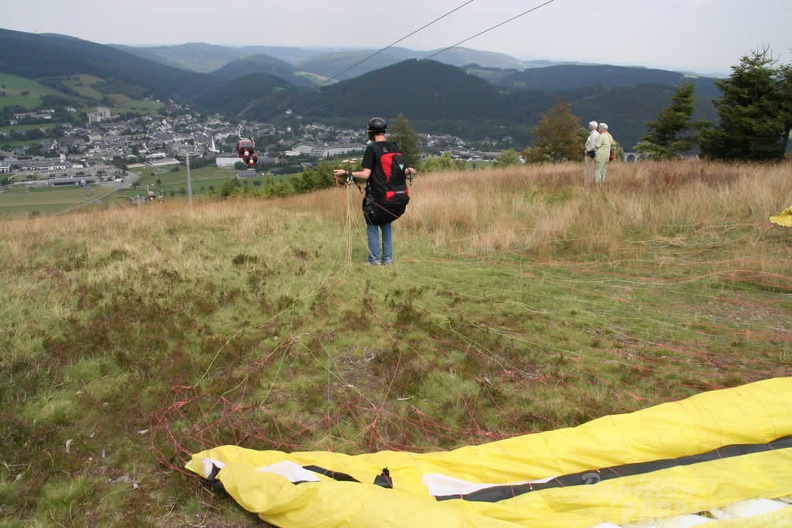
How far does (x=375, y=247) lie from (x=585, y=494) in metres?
4.47

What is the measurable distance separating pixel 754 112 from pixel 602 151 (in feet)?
28.9

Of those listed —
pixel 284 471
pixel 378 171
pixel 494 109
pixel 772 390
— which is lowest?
pixel 284 471

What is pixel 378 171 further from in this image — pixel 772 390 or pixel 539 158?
pixel 539 158

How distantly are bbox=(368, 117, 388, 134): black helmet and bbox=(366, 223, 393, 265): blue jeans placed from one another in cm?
110

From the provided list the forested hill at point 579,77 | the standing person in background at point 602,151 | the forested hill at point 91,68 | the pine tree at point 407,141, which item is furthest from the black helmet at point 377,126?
the forested hill at point 579,77

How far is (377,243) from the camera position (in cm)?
637

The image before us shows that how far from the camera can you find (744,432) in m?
2.57

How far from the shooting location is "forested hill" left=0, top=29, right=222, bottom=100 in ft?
291

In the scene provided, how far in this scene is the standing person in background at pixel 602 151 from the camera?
1050cm

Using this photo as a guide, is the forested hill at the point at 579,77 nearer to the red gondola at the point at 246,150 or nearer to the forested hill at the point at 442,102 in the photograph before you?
the forested hill at the point at 442,102

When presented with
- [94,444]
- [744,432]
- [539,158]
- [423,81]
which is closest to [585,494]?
[744,432]

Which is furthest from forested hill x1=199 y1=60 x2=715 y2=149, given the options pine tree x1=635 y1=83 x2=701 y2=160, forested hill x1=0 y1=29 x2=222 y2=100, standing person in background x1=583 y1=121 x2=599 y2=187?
standing person in background x1=583 y1=121 x2=599 y2=187

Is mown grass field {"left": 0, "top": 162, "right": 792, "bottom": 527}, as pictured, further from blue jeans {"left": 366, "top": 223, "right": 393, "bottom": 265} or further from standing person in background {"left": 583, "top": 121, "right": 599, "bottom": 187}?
standing person in background {"left": 583, "top": 121, "right": 599, "bottom": 187}

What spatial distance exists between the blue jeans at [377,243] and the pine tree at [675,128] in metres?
20.7
